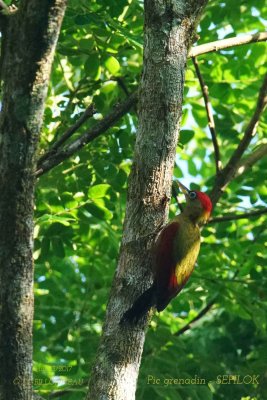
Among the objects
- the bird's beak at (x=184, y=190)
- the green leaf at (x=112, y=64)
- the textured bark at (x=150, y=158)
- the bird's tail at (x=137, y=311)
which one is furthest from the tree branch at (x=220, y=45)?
the bird's beak at (x=184, y=190)

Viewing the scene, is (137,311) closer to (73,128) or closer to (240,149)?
(73,128)

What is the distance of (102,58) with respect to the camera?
6.61m

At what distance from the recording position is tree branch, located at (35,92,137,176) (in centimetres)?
392

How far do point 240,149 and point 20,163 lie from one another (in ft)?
11.7

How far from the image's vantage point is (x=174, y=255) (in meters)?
5.76

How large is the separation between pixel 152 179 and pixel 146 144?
0.19 m

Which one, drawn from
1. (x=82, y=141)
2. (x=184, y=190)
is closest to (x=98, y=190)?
(x=184, y=190)

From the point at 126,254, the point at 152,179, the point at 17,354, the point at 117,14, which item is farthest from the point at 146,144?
the point at 117,14

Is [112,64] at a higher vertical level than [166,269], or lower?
higher

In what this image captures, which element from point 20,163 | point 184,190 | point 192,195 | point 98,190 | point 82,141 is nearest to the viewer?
point 20,163

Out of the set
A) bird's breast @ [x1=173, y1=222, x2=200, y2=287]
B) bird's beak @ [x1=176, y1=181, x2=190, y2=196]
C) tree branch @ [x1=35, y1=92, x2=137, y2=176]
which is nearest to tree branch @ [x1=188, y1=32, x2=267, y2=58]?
tree branch @ [x1=35, y1=92, x2=137, y2=176]

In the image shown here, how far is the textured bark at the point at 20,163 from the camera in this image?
310 centimetres

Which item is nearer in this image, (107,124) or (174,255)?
(107,124)

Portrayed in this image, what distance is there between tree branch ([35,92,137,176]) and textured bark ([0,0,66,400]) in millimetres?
197
